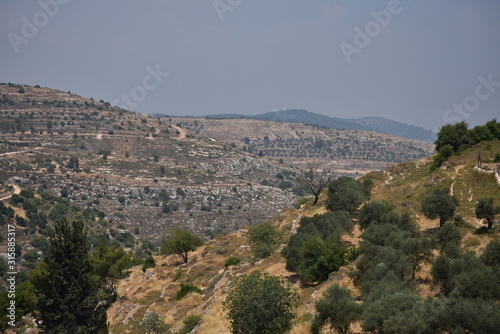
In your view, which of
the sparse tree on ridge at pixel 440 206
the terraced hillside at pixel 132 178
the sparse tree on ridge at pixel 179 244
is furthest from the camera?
the terraced hillside at pixel 132 178

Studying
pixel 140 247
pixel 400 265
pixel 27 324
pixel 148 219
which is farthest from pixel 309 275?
pixel 148 219

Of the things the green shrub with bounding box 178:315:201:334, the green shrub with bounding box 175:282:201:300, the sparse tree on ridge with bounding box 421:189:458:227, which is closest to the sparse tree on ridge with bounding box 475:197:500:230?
the sparse tree on ridge with bounding box 421:189:458:227

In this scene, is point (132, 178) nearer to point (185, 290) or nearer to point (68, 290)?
point (185, 290)

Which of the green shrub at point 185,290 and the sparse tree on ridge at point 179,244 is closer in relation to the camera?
the green shrub at point 185,290

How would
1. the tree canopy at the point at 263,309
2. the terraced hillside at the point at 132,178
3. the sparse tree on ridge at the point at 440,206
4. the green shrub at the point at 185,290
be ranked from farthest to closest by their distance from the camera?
1. the terraced hillside at the point at 132,178
2. the green shrub at the point at 185,290
3. the sparse tree on ridge at the point at 440,206
4. the tree canopy at the point at 263,309

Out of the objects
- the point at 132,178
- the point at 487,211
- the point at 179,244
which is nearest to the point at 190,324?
the point at 487,211

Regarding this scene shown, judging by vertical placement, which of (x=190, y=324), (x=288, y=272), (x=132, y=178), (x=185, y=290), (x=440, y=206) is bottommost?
(x=132, y=178)

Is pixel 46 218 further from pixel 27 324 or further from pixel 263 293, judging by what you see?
pixel 263 293

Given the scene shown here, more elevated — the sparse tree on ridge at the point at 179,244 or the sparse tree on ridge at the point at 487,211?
the sparse tree on ridge at the point at 487,211

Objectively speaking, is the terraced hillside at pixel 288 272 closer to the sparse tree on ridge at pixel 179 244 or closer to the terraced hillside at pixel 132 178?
the sparse tree on ridge at pixel 179 244

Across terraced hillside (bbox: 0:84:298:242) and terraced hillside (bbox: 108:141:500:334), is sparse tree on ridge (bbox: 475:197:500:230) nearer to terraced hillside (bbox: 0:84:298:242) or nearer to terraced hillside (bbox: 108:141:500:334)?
terraced hillside (bbox: 108:141:500:334)

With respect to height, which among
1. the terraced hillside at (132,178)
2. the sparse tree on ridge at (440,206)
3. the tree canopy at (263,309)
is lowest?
the terraced hillside at (132,178)

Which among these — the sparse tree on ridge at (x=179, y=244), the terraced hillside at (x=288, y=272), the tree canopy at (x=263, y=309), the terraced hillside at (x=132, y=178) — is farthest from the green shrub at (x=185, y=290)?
the terraced hillside at (x=132, y=178)

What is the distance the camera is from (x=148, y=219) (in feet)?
448
